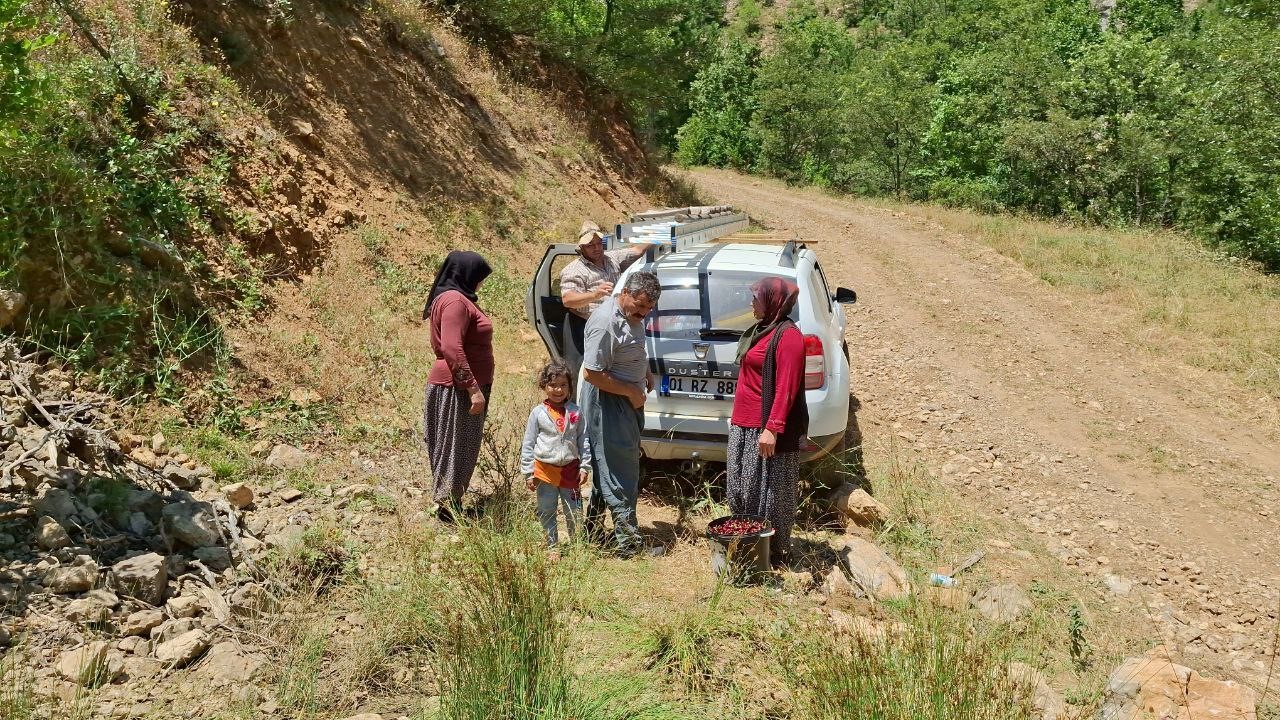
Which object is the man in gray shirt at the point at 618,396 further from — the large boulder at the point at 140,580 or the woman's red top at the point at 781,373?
the large boulder at the point at 140,580

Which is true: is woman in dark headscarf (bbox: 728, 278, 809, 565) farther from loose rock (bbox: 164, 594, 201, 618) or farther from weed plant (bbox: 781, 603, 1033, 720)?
loose rock (bbox: 164, 594, 201, 618)

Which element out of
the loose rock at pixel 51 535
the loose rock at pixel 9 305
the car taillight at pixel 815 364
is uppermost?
the loose rock at pixel 9 305

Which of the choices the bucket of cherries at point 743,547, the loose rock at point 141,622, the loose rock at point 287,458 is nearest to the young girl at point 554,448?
the bucket of cherries at point 743,547

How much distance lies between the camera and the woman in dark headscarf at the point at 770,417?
14.9 feet

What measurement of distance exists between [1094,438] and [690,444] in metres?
4.95

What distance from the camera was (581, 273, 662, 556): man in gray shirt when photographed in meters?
4.71

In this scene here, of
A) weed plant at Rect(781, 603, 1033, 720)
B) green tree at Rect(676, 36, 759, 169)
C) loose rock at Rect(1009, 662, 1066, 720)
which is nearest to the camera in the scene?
weed plant at Rect(781, 603, 1033, 720)

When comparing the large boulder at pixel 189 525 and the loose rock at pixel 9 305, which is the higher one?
the loose rock at pixel 9 305

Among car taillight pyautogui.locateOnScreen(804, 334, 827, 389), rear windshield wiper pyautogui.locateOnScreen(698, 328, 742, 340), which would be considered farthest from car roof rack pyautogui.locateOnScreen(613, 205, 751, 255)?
car taillight pyautogui.locateOnScreen(804, 334, 827, 389)

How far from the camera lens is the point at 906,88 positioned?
3834 cm

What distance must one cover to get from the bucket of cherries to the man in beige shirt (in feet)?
6.73

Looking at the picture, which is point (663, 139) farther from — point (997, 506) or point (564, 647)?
point (564, 647)

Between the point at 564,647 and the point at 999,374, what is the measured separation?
867 cm

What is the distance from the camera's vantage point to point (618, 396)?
4.89 m
